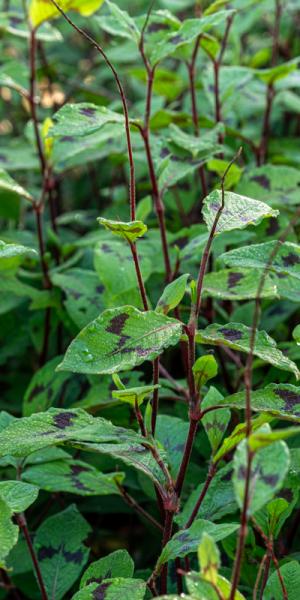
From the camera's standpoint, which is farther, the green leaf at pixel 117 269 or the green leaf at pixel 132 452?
the green leaf at pixel 117 269

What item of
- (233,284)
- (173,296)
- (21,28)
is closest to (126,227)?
(173,296)

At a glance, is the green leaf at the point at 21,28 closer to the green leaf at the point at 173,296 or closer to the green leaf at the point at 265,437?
the green leaf at the point at 173,296

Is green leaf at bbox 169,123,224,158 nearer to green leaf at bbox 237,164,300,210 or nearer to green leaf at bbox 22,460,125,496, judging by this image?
green leaf at bbox 237,164,300,210

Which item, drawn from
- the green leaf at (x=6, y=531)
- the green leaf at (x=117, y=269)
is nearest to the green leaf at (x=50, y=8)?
the green leaf at (x=117, y=269)

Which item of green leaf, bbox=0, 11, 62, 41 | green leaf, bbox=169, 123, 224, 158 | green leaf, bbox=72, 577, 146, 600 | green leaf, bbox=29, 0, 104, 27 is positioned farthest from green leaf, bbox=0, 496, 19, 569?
green leaf, bbox=0, 11, 62, 41

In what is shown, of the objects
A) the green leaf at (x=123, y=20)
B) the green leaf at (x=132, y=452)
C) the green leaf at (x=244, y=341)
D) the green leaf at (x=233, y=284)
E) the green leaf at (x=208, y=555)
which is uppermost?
the green leaf at (x=123, y=20)

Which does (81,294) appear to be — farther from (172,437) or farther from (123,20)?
(123,20)
